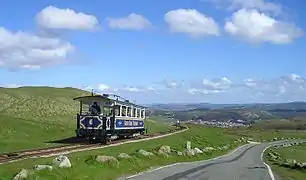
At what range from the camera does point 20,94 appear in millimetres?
109875

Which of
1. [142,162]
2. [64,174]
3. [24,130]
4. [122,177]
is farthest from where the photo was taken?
[24,130]

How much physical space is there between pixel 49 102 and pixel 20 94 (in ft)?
29.3

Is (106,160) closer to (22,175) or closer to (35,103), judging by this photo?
(22,175)

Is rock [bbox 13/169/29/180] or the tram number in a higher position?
the tram number

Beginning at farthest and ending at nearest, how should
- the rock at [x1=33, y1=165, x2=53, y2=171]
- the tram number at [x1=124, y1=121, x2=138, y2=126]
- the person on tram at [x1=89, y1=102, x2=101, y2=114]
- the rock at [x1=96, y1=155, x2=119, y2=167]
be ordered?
the tram number at [x1=124, y1=121, x2=138, y2=126] → the person on tram at [x1=89, y1=102, x2=101, y2=114] → the rock at [x1=96, y1=155, x2=119, y2=167] → the rock at [x1=33, y1=165, x2=53, y2=171]

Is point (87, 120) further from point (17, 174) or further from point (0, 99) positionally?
point (0, 99)

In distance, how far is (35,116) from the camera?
8875 cm

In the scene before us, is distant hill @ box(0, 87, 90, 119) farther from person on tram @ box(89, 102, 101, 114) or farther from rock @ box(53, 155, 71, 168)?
rock @ box(53, 155, 71, 168)

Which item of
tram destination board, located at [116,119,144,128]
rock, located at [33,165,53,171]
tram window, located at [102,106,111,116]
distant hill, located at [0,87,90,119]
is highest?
distant hill, located at [0,87,90,119]

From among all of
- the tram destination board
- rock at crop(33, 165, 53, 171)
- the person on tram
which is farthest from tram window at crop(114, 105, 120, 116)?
rock at crop(33, 165, 53, 171)

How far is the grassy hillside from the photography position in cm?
5883

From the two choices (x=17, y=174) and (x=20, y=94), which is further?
(x=20, y=94)

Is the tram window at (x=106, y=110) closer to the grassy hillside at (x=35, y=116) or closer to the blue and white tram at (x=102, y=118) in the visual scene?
the blue and white tram at (x=102, y=118)

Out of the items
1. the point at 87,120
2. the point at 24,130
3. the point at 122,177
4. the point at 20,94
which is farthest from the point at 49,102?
the point at 122,177
